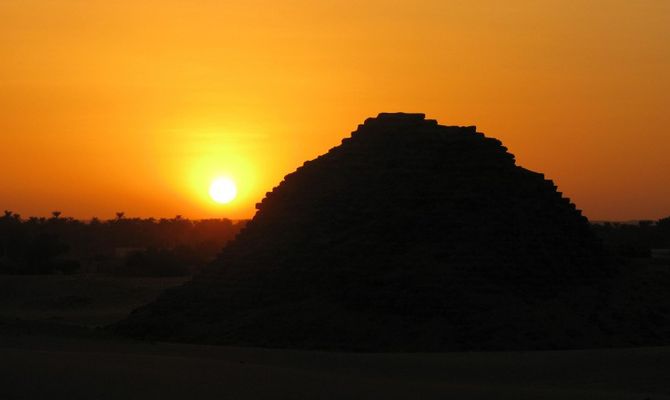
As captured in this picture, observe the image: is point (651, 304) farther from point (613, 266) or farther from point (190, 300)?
point (190, 300)

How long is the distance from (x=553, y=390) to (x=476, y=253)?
23.7 ft

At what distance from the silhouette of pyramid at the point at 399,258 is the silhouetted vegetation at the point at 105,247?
23341mm

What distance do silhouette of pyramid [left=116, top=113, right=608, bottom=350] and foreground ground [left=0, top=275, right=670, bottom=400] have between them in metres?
1.69

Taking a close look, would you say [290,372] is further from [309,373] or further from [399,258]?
[399,258]

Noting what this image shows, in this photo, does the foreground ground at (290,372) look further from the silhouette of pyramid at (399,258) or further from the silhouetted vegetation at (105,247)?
the silhouetted vegetation at (105,247)

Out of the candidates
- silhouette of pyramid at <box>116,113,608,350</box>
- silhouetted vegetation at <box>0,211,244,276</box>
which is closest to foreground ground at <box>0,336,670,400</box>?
silhouette of pyramid at <box>116,113,608,350</box>

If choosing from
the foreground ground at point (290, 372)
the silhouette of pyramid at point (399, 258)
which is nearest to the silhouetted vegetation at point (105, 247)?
the silhouette of pyramid at point (399, 258)

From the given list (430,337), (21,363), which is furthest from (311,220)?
(21,363)

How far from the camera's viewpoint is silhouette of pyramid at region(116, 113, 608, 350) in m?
18.9

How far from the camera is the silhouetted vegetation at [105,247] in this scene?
45.1m

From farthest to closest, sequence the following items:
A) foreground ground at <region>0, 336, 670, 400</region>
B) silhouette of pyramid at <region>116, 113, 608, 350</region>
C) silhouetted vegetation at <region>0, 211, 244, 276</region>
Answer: silhouetted vegetation at <region>0, 211, 244, 276</region>, silhouette of pyramid at <region>116, 113, 608, 350</region>, foreground ground at <region>0, 336, 670, 400</region>

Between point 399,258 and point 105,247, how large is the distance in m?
57.8

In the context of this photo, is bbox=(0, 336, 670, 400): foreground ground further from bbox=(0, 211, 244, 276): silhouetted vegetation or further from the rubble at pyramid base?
bbox=(0, 211, 244, 276): silhouetted vegetation

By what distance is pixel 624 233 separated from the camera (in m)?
61.0
